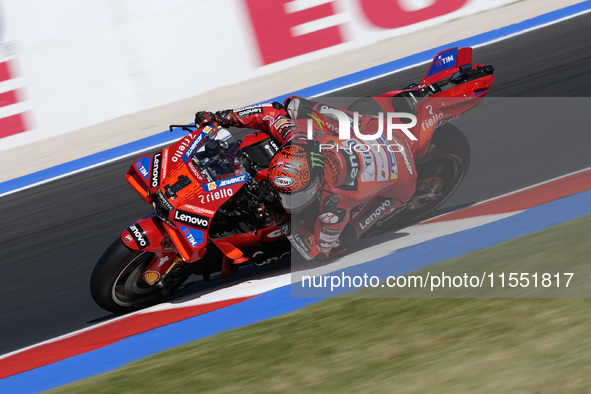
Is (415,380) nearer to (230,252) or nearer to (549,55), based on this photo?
(230,252)

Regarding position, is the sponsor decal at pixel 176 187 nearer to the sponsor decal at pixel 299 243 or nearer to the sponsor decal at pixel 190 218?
the sponsor decal at pixel 190 218

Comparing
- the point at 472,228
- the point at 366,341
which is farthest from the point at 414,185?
the point at 366,341

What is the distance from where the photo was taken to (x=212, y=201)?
4555 millimetres

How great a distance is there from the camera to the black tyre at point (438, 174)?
18.1 feet

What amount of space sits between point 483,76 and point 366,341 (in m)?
2.52

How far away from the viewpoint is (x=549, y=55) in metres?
8.44

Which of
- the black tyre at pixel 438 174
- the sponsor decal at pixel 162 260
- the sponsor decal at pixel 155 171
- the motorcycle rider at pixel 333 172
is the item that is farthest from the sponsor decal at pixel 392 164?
the sponsor decal at pixel 162 260

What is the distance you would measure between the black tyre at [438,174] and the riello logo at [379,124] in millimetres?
319

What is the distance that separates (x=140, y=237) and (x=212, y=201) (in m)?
0.56

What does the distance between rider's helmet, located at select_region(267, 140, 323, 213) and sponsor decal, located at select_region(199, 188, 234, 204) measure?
1.14 feet

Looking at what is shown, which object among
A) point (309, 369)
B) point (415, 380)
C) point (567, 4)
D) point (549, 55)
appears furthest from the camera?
point (567, 4)

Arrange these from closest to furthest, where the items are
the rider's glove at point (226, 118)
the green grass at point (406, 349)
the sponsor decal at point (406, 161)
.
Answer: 1. the green grass at point (406, 349)
2. the rider's glove at point (226, 118)
3. the sponsor decal at point (406, 161)

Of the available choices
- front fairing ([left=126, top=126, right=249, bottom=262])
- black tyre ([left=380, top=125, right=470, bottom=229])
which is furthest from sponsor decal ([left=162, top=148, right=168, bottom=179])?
black tyre ([left=380, top=125, right=470, bottom=229])

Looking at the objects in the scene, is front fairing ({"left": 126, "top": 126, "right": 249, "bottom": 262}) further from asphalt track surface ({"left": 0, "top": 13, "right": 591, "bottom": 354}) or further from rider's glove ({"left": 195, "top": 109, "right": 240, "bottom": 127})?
asphalt track surface ({"left": 0, "top": 13, "right": 591, "bottom": 354})
